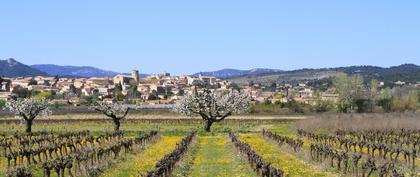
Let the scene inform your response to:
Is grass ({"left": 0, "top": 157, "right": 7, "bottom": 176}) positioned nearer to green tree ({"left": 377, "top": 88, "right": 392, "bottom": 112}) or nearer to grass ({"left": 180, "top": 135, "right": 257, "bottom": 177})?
grass ({"left": 180, "top": 135, "right": 257, "bottom": 177})

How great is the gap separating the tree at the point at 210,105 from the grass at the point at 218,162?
20.8m

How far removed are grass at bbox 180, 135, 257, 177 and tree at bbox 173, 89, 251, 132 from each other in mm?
20755

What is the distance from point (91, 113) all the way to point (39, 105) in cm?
4686

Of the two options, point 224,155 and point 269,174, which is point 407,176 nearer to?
point 269,174

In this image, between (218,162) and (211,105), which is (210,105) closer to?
(211,105)

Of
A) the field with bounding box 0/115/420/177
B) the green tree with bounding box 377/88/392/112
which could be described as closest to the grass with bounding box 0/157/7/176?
the field with bounding box 0/115/420/177

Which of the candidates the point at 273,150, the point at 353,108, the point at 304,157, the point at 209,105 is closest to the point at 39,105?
the point at 209,105

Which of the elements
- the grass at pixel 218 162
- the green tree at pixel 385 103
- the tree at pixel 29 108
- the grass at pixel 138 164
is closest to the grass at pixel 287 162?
the grass at pixel 218 162

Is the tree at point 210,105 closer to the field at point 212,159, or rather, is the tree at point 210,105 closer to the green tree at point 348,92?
the field at point 212,159

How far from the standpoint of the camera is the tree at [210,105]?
68938 millimetres

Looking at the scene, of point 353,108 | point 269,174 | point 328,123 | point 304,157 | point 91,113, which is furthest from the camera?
point 353,108

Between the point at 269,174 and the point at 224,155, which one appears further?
the point at 224,155

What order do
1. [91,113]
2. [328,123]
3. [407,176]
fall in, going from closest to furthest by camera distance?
[407,176]
[328,123]
[91,113]

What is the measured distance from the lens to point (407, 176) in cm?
2706
